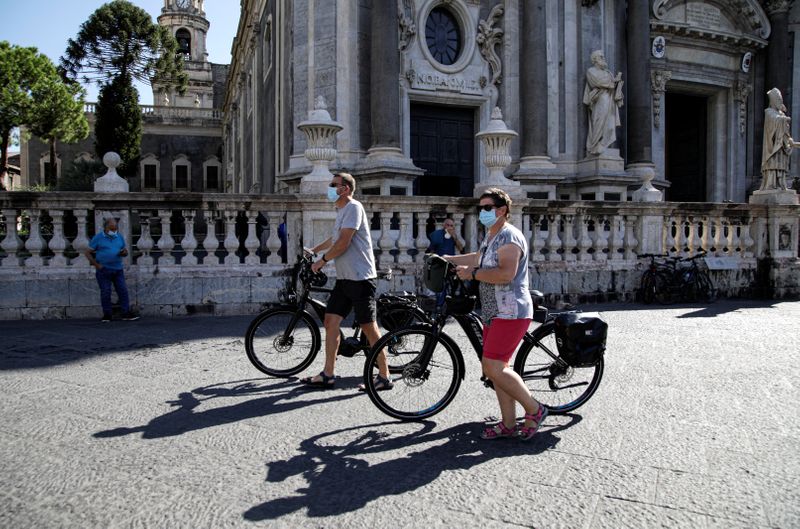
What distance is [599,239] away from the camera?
465 inches

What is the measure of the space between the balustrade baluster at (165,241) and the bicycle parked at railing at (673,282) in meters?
8.49

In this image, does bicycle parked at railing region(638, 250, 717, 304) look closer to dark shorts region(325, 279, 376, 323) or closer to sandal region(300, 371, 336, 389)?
dark shorts region(325, 279, 376, 323)

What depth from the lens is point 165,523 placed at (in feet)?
10.1

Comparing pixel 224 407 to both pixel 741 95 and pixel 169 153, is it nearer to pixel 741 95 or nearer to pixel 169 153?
pixel 741 95

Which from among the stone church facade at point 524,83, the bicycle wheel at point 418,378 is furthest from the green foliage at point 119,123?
the bicycle wheel at point 418,378

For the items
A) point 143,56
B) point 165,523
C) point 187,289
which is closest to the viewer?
point 165,523

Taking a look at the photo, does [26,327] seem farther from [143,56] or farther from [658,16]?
[143,56]

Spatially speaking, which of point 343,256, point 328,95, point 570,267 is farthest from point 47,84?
point 343,256

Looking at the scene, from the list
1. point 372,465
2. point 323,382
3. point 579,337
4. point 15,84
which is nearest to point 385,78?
point 323,382

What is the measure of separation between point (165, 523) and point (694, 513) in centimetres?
271

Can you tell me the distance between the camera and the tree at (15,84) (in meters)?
30.1

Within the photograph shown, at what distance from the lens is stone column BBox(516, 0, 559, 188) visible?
54.4 feet

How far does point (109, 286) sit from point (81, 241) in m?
0.90

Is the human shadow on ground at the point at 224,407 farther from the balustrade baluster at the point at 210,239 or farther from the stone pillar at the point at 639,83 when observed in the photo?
the stone pillar at the point at 639,83
